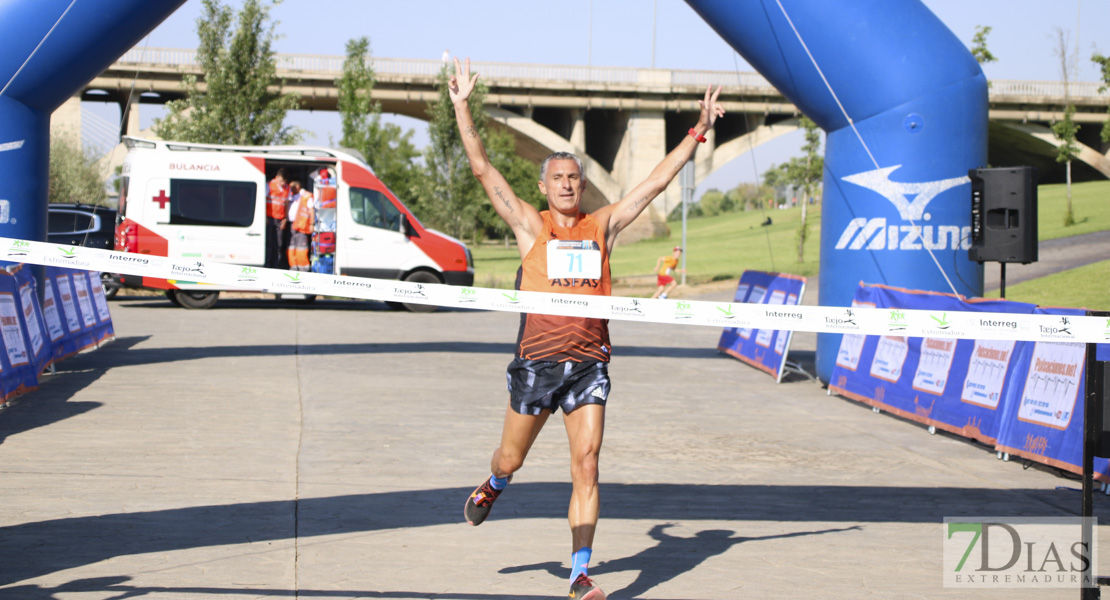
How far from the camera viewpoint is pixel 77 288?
12.4 meters

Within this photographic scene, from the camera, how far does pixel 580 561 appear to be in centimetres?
414

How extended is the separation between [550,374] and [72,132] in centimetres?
4047

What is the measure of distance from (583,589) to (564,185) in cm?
185

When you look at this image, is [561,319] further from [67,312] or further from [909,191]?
[67,312]

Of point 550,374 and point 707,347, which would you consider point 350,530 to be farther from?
point 707,347

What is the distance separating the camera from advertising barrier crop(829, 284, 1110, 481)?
22.5ft

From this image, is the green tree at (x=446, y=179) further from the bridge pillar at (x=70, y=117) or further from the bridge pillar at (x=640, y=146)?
the bridge pillar at (x=640, y=146)

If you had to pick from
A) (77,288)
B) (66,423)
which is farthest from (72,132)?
(66,423)

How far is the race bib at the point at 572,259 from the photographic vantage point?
467 centimetres

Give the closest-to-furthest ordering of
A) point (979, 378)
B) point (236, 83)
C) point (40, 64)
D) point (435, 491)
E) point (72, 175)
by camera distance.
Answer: point (435, 491)
point (979, 378)
point (40, 64)
point (236, 83)
point (72, 175)

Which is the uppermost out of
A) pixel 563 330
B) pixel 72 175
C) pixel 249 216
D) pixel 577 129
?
pixel 577 129

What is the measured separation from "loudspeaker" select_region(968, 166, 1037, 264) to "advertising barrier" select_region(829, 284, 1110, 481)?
2.94 feet

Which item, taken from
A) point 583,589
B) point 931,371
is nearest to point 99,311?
point 931,371

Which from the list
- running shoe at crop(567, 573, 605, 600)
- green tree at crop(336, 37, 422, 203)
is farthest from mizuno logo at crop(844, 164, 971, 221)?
green tree at crop(336, 37, 422, 203)
